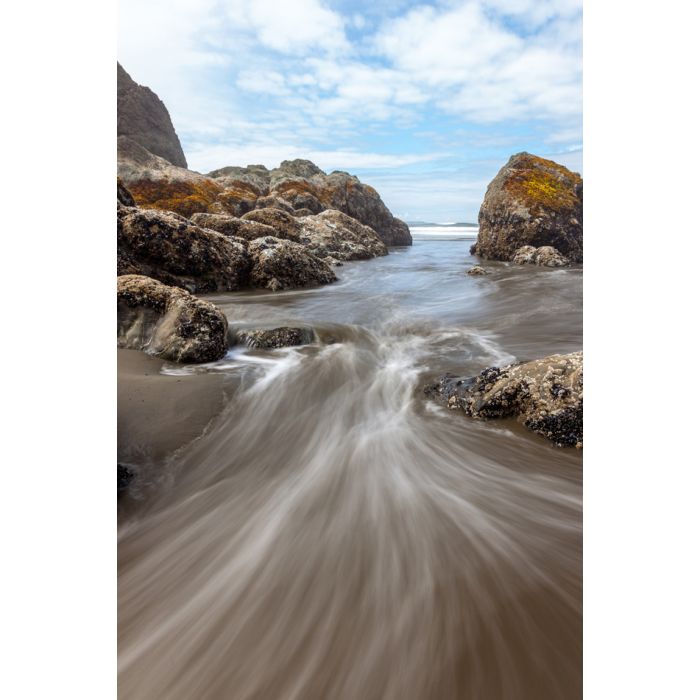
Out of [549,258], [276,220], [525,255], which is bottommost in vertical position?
[549,258]

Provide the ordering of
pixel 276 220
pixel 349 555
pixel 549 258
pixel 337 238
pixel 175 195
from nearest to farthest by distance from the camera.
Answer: pixel 349 555 < pixel 549 258 < pixel 276 220 < pixel 337 238 < pixel 175 195

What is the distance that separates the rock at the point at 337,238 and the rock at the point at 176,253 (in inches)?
287

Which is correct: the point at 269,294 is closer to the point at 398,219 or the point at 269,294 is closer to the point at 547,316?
the point at 547,316

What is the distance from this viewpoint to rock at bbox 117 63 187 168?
34.6 metres

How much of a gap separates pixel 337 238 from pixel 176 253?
10512 millimetres

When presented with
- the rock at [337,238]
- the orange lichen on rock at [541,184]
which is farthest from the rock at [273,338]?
the orange lichen on rock at [541,184]

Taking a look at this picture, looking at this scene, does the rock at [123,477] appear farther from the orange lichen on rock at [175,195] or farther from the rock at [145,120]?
the rock at [145,120]

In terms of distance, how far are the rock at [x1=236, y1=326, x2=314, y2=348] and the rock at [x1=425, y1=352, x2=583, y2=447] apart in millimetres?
2233

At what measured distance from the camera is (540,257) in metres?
13.9

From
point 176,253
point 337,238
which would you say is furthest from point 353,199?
point 176,253

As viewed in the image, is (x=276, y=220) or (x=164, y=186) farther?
(x=164, y=186)

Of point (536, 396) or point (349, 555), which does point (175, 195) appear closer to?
point (536, 396)
